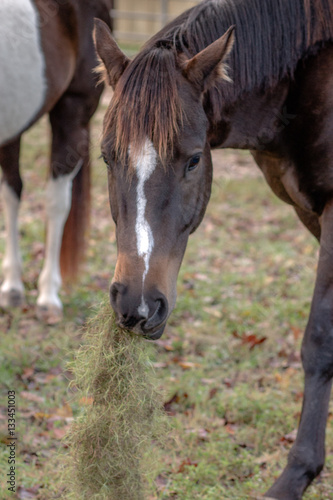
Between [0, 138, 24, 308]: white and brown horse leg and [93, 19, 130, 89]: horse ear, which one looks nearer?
[93, 19, 130, 89]: horse ear

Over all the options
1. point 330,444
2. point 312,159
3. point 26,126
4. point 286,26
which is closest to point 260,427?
point 330,444

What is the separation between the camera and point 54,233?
4707 mm

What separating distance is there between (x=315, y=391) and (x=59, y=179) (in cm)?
273

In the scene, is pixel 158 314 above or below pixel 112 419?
above

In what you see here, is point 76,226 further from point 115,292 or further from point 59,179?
point 115,292

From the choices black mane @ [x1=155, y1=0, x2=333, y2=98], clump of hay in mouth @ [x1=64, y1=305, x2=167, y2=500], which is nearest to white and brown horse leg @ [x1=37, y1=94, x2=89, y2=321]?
black mane @ [x1=155, y1=0, x2=333, y2=98]

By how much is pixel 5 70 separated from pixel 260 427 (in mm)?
2522

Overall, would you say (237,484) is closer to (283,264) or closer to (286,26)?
(286,26)

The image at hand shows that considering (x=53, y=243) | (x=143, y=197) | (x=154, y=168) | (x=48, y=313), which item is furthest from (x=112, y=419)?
(x=53, y=243)

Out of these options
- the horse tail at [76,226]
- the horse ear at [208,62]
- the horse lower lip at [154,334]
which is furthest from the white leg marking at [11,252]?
the horse lower lip at [154,334]

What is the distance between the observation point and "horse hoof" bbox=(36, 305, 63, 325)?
444 cm

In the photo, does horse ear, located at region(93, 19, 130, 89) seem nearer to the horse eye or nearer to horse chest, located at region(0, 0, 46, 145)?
the horse eye

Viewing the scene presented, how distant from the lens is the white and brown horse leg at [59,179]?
4426mm

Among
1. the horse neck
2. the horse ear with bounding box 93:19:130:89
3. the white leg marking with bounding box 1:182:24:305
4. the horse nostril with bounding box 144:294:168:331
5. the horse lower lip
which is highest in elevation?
the horse ear with bounding box 93:19:130:89
